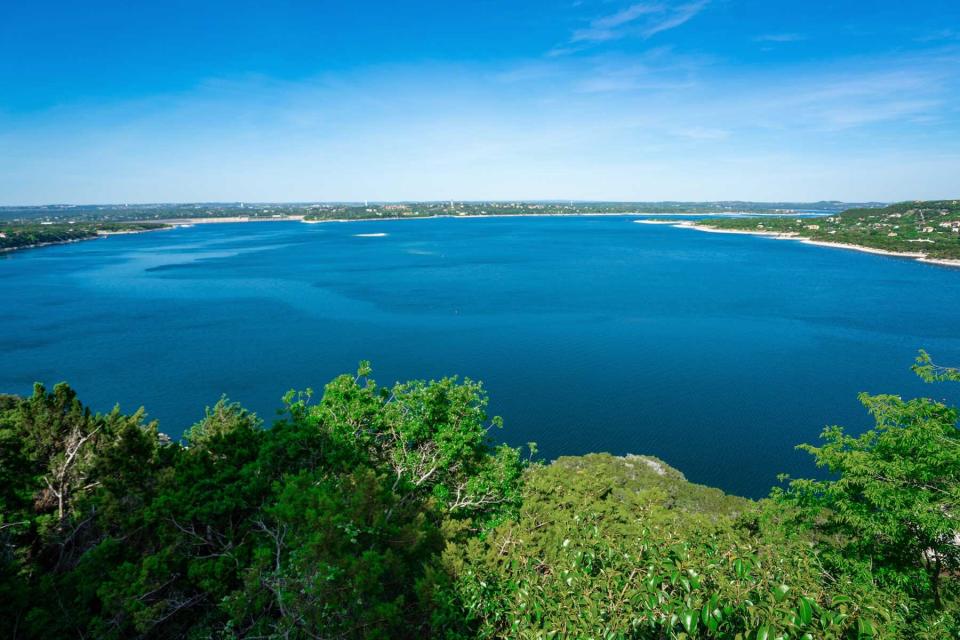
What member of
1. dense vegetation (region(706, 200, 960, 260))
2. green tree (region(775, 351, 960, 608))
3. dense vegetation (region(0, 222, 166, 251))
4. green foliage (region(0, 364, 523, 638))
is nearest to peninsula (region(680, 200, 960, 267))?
dense vegetation (region(706, 200, 960, 260))

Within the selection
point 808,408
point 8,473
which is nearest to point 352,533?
point 8,473

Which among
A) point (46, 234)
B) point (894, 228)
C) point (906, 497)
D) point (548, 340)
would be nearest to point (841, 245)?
point (894, 228)

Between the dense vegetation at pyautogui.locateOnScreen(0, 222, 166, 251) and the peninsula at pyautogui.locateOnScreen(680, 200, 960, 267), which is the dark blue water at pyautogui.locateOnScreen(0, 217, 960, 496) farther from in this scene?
the dense vegetation at pyautogui.locateOnScreen(0, 222, 166, 251)

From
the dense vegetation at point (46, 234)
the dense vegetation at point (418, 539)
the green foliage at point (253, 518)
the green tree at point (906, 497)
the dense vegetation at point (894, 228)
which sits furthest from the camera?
the dense vegetation at point (46, 234)

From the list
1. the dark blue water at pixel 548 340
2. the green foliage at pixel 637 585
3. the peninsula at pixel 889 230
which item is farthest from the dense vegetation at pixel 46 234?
the peninsula at pixel 889 230

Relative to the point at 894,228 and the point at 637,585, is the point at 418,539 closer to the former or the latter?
the point at 637,585

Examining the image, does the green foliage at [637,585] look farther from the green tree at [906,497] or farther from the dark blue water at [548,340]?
the dark blue water at [548,340]
